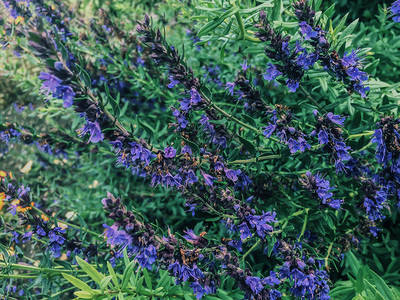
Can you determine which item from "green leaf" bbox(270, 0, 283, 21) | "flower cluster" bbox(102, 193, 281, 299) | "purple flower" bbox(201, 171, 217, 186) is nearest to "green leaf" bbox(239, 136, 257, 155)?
"purple flower" bbox(201, 171, 217, 186)

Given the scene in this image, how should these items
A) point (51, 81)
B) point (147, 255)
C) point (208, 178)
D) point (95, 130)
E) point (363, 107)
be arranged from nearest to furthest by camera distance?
1. point (51, 81)
2. point (95, 130)
3. point (147, 255)
4. point (208, 178)
5. point (363, 107)

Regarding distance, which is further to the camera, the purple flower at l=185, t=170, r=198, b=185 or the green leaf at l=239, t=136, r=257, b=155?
the green leaf at l=239, t=136, r=257, b=155

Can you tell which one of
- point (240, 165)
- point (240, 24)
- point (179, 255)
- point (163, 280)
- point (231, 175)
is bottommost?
point (163, 280)

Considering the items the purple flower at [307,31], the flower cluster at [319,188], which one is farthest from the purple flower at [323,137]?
the purple flower at [307,31]

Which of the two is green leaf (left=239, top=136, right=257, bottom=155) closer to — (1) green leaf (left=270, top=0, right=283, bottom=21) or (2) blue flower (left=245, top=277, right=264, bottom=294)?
(2) blue flower (left=245, top=277, right=264, bottom=294)

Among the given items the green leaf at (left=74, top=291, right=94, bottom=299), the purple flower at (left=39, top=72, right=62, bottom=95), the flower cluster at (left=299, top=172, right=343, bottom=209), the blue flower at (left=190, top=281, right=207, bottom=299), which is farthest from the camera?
the flower cluster at (left=299, top=172, right=343, bottom=209)

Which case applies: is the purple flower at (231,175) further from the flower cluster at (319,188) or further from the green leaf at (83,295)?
the green leaf at (83,295)

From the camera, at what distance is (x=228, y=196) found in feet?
6.05

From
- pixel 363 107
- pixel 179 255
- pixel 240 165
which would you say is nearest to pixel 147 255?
pixel 179 255

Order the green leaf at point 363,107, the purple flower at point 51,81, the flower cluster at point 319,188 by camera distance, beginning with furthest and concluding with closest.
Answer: the green leaf at point 363,107 → the flower cluster at point 319,188 → the purple flower at point 51,81

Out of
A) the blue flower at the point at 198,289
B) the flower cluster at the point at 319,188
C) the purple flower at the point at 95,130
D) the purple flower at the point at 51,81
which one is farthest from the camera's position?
the flower cluster at the point at 319,188

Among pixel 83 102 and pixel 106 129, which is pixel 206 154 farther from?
pixel 83 102

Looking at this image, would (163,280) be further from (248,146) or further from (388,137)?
(388,137)

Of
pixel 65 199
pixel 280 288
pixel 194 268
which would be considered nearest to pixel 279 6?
pixel 194 268
